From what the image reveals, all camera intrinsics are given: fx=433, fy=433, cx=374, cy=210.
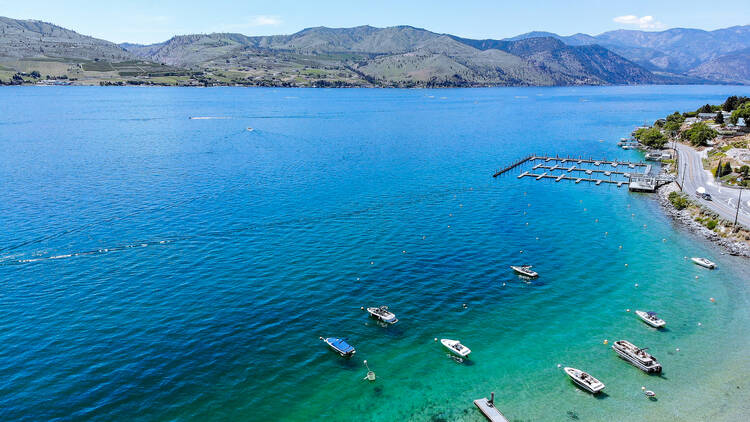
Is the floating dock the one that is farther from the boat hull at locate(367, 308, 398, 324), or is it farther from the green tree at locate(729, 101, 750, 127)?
the green tree at locate(729, 101, 750, 127)

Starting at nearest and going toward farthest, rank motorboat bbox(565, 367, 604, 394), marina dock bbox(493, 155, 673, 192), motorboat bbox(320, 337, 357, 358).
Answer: motorboat bbox(565, 367, 604, 394) → motorboat bbox(320, 337, 357, 358) → marina dock bbox(493, 155, 673, 192)

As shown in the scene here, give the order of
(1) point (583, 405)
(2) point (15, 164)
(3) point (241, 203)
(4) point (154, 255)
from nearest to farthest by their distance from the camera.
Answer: (1) point (583, 405), (4) point (154, 255), (3) point (241, 203), (2) point (15, 164)

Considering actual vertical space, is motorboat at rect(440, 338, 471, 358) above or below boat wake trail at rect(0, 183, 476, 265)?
below

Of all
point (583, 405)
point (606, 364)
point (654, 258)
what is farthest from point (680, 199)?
point (583, 405)

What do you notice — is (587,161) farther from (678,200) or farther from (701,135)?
(678,200)

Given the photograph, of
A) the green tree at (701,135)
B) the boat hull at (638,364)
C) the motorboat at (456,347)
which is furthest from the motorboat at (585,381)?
the green tree at (701,135)

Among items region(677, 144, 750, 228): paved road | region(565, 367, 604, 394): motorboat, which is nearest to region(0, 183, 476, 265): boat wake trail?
region(565, 367, 604, 394): motorboat

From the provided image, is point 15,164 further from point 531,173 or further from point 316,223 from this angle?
point 531,173
